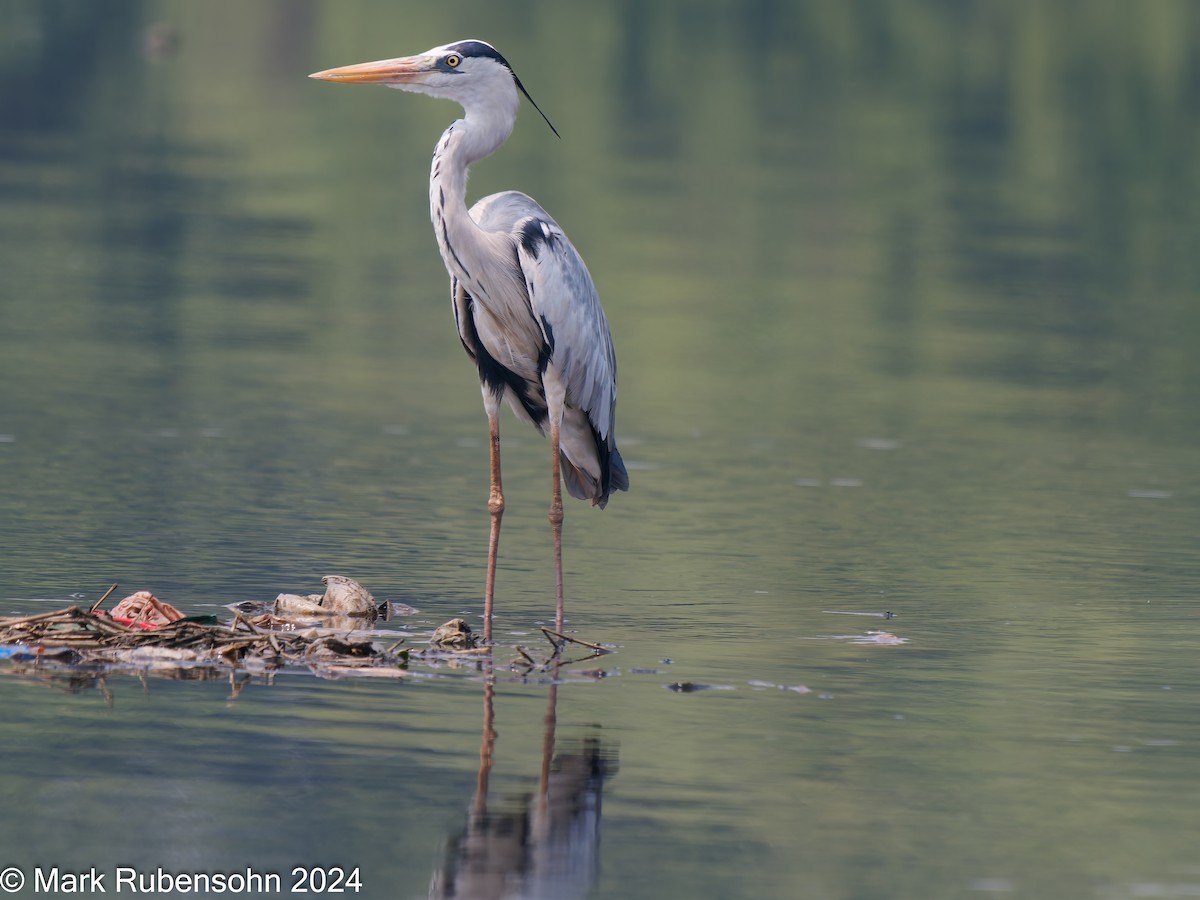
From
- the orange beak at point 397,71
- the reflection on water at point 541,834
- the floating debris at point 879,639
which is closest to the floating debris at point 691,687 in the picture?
the reflection on water at point 541,834

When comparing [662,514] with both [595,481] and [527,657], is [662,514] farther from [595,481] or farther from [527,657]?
[527,657]

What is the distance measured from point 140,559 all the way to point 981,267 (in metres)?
15.0

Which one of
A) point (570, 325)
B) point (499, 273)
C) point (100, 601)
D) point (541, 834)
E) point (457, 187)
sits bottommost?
point (541, 834)

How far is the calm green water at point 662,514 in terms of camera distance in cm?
713

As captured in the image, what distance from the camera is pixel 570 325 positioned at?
9945 mm

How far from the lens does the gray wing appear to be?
32.2 ft

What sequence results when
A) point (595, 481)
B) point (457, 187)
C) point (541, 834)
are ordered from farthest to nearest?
1. point (595, 481)
2. point (457, 187)
3. point (541, 834)

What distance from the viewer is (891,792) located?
759cm

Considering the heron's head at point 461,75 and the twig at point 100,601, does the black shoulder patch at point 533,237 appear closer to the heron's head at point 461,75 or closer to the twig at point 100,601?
the heron's head at point 461,75

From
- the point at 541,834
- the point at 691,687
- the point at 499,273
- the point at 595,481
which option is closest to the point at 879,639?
the point at 691,687

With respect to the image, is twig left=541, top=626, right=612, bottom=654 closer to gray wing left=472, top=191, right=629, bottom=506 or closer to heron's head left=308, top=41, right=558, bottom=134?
gray wing left=472, top=191, right=629, bottom=506

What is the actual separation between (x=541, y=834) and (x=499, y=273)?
11.1ft

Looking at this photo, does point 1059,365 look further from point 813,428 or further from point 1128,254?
point 1128,254

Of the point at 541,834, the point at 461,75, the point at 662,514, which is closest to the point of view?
the point at 541,834
